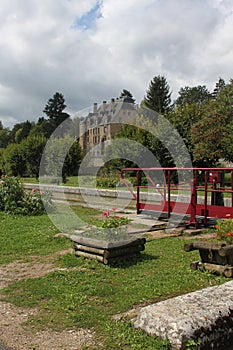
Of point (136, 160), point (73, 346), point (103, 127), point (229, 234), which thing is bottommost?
point (73, 346)

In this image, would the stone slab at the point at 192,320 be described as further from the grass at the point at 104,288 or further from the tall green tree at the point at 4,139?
the tall green tree at the point at 4,139

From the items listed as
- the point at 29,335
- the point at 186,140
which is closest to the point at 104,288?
the point at 29,335

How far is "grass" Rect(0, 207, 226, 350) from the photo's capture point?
3764mm

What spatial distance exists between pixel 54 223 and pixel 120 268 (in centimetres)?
486

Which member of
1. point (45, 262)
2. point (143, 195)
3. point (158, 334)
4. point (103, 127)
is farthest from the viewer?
point (103, 127)

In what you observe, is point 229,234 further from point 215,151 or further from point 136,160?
point 136,160

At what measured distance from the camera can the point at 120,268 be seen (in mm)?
5836

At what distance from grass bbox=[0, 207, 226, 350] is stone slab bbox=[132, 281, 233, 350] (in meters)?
0.11

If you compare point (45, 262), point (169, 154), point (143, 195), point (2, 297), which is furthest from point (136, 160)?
point (2, 297)

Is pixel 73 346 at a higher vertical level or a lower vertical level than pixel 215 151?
lower

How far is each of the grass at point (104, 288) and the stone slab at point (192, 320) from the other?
11 cm

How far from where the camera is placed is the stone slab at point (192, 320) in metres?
3.16

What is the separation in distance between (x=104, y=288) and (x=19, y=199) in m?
8.40

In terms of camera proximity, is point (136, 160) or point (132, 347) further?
point (136, 160)
